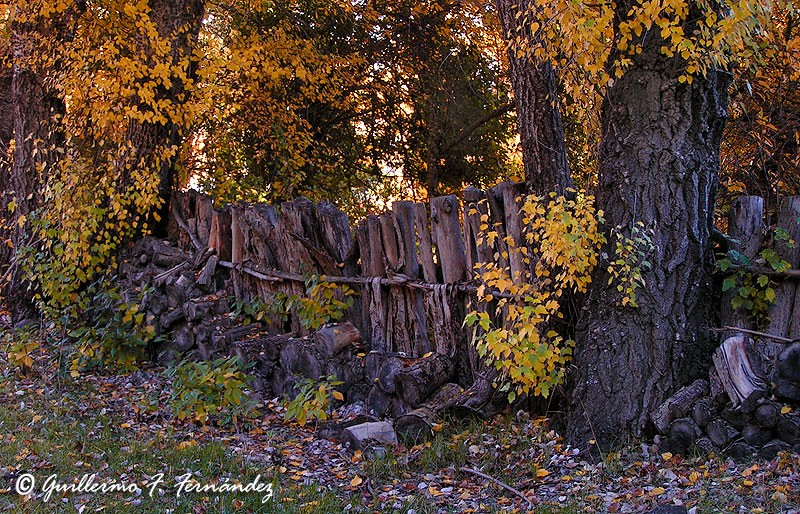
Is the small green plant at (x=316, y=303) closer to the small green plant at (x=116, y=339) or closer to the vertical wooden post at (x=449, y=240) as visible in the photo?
the vertical wooden post at (x=449, y=240)

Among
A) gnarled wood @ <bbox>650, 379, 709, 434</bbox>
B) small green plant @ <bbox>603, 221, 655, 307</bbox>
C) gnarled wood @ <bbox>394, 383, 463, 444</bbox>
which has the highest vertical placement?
small green plant @ <bbox>603, 221, 655, 307</bbox>

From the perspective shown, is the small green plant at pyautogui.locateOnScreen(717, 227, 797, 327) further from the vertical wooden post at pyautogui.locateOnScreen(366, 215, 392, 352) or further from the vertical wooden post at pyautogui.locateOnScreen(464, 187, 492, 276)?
the vertical wooden post at pyautogui.locateOnScreen(366, 215, 392, 352)

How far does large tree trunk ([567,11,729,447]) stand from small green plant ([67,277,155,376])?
4802mm

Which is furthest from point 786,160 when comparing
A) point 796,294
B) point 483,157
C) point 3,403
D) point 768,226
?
point 3,403

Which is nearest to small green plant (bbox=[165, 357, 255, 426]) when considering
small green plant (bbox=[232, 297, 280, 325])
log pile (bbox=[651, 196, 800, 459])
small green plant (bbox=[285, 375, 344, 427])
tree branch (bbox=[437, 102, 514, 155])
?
small green plant (bbox=[285, 375, 344, 427])

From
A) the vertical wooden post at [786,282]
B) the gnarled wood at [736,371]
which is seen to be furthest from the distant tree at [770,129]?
the gnarled wood at [736,371]

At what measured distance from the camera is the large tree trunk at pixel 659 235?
480 cm

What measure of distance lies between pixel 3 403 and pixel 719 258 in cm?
582

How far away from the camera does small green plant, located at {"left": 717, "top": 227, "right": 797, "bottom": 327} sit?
14.7 feet

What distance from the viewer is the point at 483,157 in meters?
10.5

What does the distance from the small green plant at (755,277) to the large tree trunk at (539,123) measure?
49.8 inches

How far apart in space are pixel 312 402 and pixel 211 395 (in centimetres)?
87

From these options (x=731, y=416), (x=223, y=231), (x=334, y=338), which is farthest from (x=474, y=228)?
(x=223, y=231)

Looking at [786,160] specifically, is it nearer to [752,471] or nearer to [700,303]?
[700,303]
